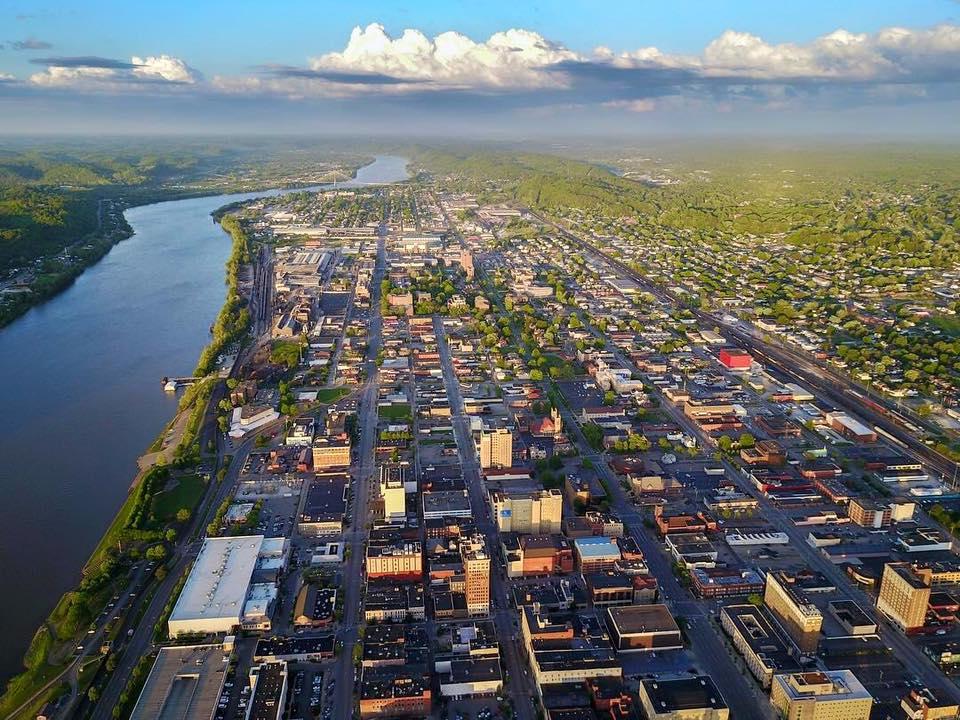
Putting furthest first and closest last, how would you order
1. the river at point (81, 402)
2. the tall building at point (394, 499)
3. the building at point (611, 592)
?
the tall building at point (394, 499), the river at point (81, 402), the building at point (611, 592)

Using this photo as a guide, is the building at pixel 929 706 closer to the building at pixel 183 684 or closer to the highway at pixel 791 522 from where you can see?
the highway at pixel 791 522

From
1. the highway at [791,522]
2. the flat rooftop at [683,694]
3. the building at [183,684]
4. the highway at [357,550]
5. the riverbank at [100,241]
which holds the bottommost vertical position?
the highway at [791,522]

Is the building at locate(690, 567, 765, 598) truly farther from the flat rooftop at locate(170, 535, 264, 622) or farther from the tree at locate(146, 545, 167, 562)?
the tree at locate(146, 545, 167, 562)

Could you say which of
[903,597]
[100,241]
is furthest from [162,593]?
[100,241]

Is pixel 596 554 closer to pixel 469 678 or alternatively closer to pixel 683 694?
pixel 683 694

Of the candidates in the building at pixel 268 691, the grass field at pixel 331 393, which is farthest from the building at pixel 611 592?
the grass field at pixel 331 393
